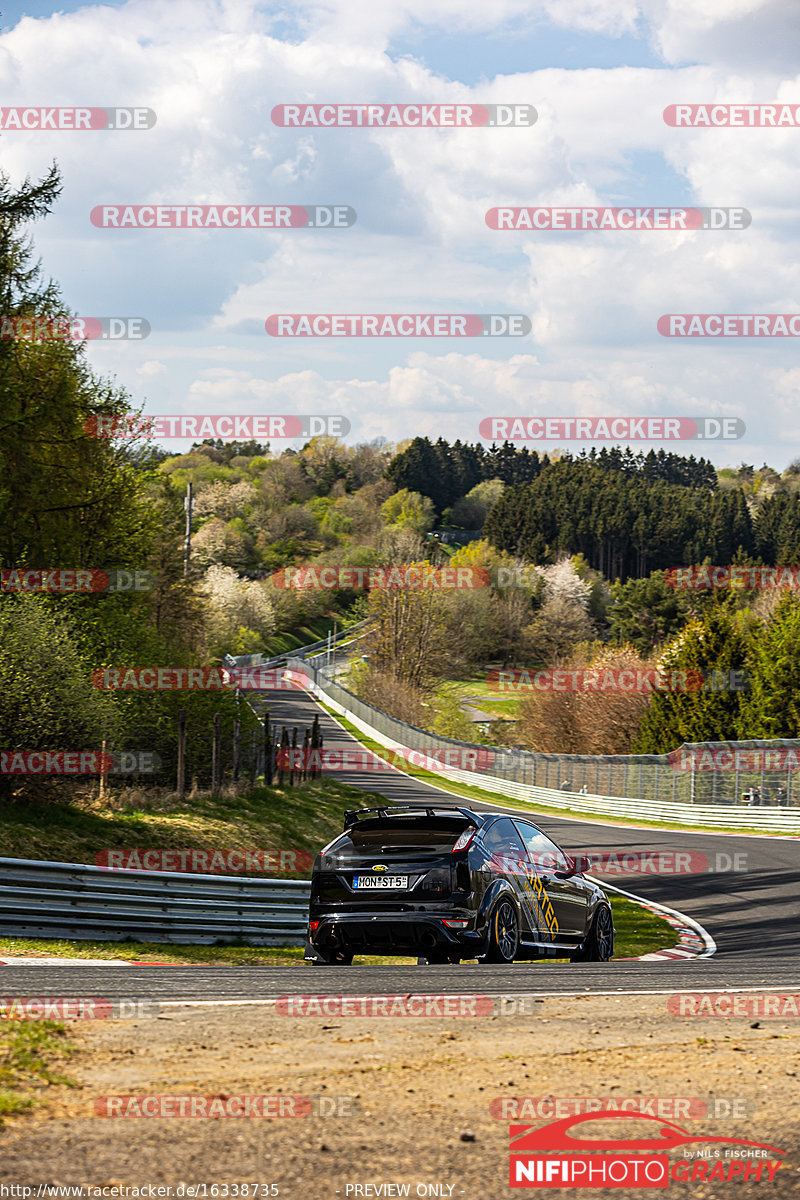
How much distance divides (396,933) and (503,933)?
105 cm

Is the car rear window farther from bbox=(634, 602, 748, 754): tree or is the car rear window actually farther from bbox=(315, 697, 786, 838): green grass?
bbox=(634, 602, 748, 754): tree

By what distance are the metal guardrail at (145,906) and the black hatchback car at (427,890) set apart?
3148mm

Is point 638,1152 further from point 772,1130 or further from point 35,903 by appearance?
point 35,903

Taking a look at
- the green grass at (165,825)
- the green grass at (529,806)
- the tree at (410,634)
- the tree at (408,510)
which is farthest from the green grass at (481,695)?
the green grass at (165,825)

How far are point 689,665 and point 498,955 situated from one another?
46078mm

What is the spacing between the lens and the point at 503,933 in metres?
10.2

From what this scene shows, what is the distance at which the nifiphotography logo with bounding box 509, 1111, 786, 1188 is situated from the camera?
4.08 meters

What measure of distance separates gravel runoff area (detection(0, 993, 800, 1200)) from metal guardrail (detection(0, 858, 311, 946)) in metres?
5.98

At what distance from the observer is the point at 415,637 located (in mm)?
90000

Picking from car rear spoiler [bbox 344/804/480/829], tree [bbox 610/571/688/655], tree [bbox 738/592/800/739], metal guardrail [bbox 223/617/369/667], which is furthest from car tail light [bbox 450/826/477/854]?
metal guardrail [bbox 223/617/369/667]

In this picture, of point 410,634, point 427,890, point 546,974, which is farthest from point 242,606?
point 546,974

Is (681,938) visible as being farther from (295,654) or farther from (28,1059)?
(295,654)

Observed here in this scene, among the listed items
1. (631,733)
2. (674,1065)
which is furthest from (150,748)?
(631,733)

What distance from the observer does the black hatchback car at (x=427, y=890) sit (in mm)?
9672
